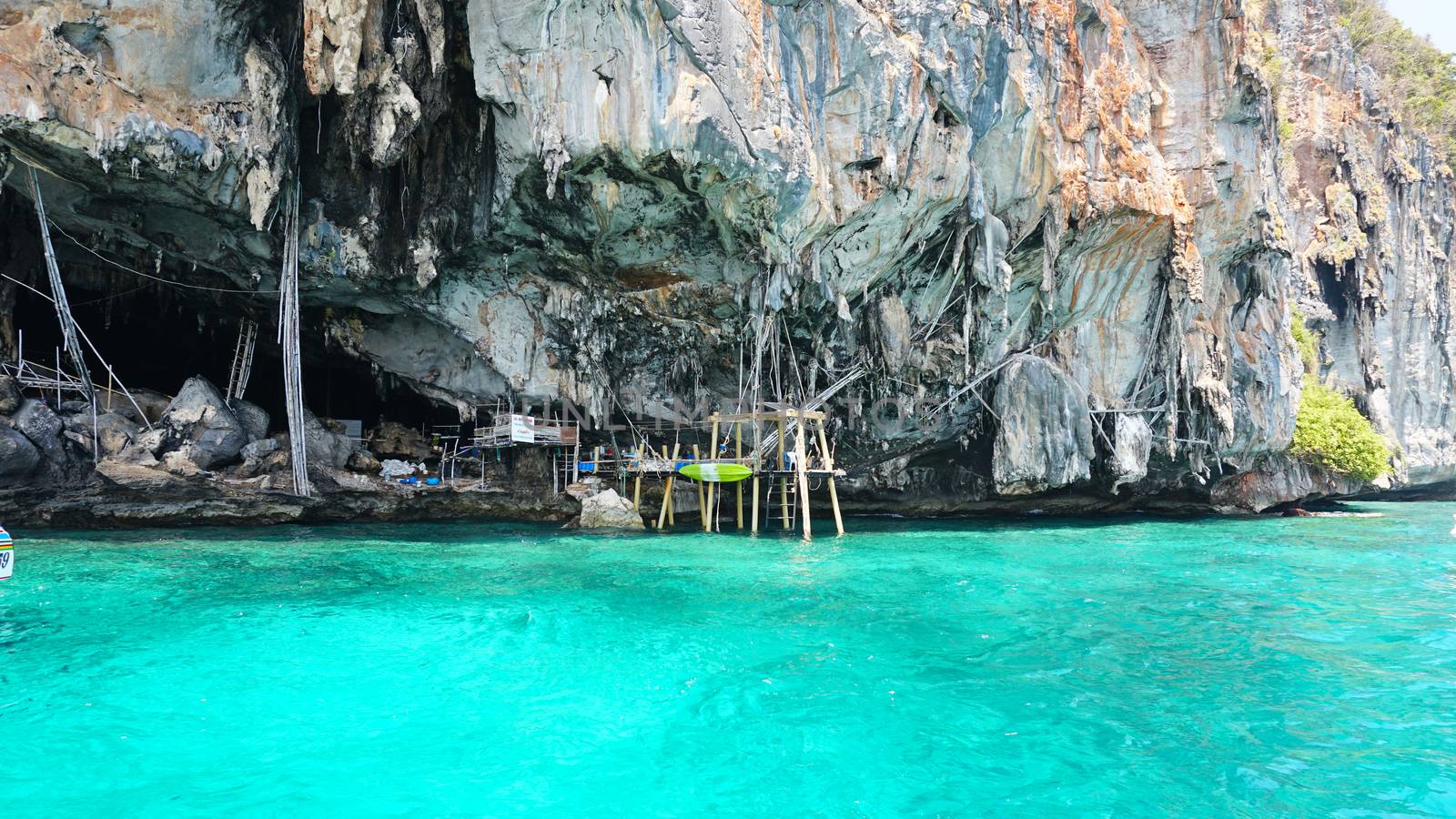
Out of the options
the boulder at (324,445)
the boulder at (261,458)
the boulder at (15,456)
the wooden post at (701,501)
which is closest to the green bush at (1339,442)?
the wooden post at (701,501)

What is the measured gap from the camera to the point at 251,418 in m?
19.5

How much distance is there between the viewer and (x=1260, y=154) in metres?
22.6

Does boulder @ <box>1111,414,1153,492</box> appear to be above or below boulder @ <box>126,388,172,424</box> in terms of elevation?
below

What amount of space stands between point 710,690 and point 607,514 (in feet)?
43.8

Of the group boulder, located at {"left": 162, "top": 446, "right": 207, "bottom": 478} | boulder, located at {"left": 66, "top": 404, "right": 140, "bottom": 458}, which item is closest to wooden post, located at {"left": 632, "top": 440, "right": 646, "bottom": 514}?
boulder, located at {"left": 162, "top": 446, "right": 207, "bottom": 478}

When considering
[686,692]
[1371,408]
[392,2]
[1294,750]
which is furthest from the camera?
[1371,408]

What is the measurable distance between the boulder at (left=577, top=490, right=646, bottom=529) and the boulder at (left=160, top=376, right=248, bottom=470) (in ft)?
25.9

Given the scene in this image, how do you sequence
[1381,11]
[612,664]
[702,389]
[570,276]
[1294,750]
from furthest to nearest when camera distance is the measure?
1. [1381,11]
2. [702,389]
3. [570,276]
4. [612,664]
5. [1294,750]

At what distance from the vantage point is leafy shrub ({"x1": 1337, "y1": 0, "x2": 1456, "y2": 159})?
37.8 meters

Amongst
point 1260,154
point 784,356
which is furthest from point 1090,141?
point 784,356

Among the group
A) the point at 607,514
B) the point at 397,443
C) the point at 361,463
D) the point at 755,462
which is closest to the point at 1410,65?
the point at 755,462

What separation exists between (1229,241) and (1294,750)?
69.9 ft

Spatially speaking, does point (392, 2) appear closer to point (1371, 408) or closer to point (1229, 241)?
point (1229, 241)

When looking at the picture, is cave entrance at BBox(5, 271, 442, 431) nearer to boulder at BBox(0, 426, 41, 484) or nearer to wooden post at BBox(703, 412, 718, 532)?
boulder at BBox(0, 426, 41, 484)
